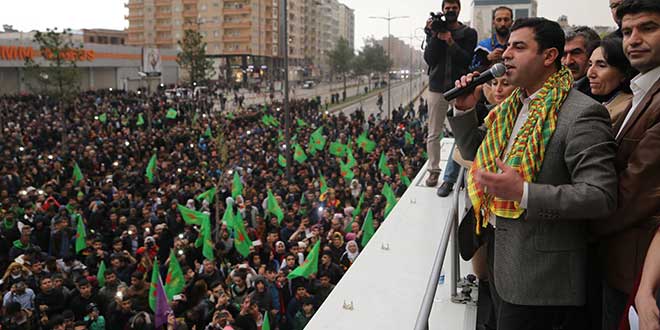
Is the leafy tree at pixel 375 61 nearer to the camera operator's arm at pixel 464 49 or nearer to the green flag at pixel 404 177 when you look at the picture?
the green flag at pixel 404 177

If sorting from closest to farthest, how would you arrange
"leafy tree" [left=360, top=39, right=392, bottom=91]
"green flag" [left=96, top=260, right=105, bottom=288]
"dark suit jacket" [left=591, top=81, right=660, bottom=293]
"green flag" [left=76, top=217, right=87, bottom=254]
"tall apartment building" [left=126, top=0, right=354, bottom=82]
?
"dark suit jacket" [left=591, top=81, right=660, bottom=293] → "green flag" [left=96, top=260, right=105, bottom=288] → "green flag" [left=76, top=217, right=87, bottom=254] → "leafy tree" [left=360, top=39, right=392, bottom=91] → "tall apartment building" [left=126, top=0, right=354, bottom=82]

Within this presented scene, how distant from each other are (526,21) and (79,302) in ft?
21.6

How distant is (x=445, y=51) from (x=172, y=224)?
22.7ft

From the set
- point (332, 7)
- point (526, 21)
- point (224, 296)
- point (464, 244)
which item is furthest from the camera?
point (332, 7)

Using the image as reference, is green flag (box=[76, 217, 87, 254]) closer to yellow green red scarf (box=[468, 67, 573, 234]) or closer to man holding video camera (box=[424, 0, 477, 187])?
man holding video camera (box=[424, 0, 477, 187])

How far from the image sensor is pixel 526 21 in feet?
7.25

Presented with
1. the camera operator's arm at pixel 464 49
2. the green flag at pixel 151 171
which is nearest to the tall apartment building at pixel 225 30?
the green flag at pixel 151 171

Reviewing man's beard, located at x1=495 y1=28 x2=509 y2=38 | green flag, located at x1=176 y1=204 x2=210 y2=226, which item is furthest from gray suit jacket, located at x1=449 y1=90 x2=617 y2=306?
green flag, located at x1=176 y1=204 x2=210 y2=226

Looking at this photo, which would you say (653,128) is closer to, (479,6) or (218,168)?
(218,168)

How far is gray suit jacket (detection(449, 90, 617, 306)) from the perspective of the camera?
1871 millimetres

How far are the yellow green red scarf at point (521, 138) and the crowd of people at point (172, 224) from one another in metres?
4.25

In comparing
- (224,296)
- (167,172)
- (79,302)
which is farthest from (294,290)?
(167,172)

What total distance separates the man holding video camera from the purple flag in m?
3.89

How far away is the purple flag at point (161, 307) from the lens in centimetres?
694
